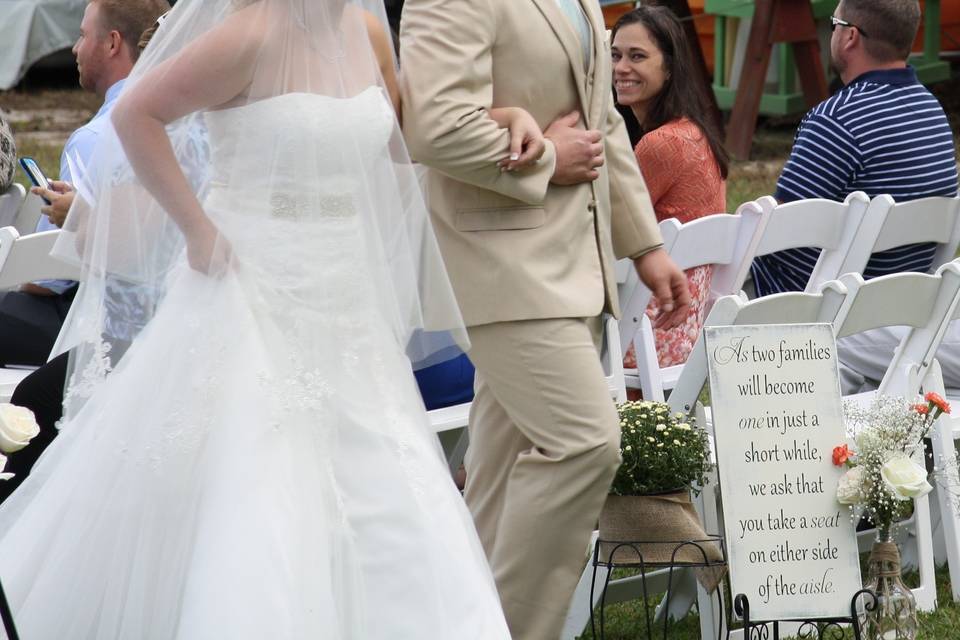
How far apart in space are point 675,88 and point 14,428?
3.26 meters

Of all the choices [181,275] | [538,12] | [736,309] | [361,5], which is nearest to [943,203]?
[736,309]

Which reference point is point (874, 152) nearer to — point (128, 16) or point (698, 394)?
point (698, 394)

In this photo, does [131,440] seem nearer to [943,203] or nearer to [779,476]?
[779,476]

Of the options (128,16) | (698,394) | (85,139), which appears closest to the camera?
(698,394)

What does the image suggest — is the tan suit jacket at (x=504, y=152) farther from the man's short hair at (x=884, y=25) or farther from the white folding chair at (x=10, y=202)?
the white folding chair at (x=10, y=202)

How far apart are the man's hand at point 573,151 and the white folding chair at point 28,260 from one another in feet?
5.12

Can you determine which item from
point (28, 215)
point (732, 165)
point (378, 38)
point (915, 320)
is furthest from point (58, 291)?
point (732, 165)

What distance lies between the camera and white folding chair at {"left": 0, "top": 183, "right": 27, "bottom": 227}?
5.92 m

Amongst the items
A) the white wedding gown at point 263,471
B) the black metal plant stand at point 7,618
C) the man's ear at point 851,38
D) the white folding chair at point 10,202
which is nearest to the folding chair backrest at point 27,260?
the white wedding gown at point 263,471

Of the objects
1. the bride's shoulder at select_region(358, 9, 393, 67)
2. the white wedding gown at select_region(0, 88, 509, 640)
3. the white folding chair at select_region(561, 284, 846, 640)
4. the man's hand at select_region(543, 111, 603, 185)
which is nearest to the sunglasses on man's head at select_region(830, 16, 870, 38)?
the white folding chair at select_region(561, 284, 846, 640)

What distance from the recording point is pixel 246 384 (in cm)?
299

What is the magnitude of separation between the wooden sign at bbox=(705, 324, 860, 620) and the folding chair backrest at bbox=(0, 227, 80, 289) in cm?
189

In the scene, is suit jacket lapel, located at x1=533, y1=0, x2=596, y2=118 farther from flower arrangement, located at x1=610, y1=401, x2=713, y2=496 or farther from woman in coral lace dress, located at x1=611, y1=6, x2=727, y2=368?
woman in coral lace dress, located at x1=611, y1=6, x2=727, y2=368

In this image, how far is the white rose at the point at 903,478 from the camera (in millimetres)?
3678
